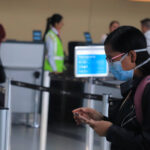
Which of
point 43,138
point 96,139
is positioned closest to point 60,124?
point 96,139

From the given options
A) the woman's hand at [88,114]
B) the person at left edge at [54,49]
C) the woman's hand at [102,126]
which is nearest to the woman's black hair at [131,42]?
the woman's hand at [102,126]

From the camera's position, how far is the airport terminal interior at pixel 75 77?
2.03 m

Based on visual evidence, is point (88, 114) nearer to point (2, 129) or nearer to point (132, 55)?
point (132, 55)

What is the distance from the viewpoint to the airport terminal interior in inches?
79.7

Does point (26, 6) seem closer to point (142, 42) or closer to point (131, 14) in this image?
point (131, 14)

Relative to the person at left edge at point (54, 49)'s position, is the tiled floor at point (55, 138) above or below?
below

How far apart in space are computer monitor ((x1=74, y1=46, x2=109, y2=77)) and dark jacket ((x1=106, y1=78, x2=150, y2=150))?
9.12ft

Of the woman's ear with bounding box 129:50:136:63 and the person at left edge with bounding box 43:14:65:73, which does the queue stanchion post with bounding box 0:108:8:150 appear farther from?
the person at left edge with bounding box 43:14:65:73

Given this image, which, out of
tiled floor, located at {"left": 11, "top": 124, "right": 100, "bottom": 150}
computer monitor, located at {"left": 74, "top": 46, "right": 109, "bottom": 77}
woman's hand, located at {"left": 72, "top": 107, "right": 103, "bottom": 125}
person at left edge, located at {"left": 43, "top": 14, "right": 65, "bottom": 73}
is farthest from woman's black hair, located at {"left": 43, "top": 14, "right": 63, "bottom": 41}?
woman's hand, located at {"left": 72, "top": 107, "right": 103, "bottom": 125}

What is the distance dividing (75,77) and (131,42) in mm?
5157

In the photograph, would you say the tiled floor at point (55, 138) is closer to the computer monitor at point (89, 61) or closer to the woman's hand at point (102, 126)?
the computer monitor at point (89, 61)

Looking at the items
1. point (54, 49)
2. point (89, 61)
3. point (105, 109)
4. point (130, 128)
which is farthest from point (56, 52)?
point (130, 128)

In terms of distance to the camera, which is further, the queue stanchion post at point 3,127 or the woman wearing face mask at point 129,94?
the queue stanchion post at point 3,127

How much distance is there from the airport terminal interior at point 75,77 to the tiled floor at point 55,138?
0.04ft
